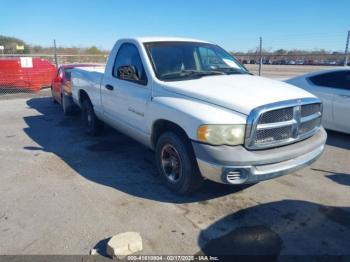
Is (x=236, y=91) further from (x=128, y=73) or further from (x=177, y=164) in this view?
(x=128, y=73)

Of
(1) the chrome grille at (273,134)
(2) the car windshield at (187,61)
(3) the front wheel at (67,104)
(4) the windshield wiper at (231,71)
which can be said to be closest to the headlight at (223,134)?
(1) the chrome grille at (273,134)

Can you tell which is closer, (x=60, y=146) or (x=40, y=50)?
(x=60, y=146)

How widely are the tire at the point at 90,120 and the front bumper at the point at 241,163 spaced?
143 inches

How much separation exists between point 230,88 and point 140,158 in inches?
91.5

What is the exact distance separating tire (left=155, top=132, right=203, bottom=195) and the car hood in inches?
22.6

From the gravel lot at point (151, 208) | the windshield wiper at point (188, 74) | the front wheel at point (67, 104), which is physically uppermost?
the windshield wiper at point (188, 74)

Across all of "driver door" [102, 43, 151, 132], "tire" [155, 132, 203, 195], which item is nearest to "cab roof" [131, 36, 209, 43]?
"driver door" [102, 43, 151, 132]

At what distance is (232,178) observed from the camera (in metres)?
3.38

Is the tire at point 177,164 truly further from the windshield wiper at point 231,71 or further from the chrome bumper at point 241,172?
the windshield wiper at point 231,71

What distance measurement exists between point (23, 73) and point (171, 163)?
461 inches

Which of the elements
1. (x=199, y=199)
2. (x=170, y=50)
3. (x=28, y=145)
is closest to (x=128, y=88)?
(x=170, y=50)

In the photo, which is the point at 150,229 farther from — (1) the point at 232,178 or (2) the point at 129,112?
(2) the point at 129,112

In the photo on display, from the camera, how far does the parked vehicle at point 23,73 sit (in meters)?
13.0

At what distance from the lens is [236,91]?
3721mm
